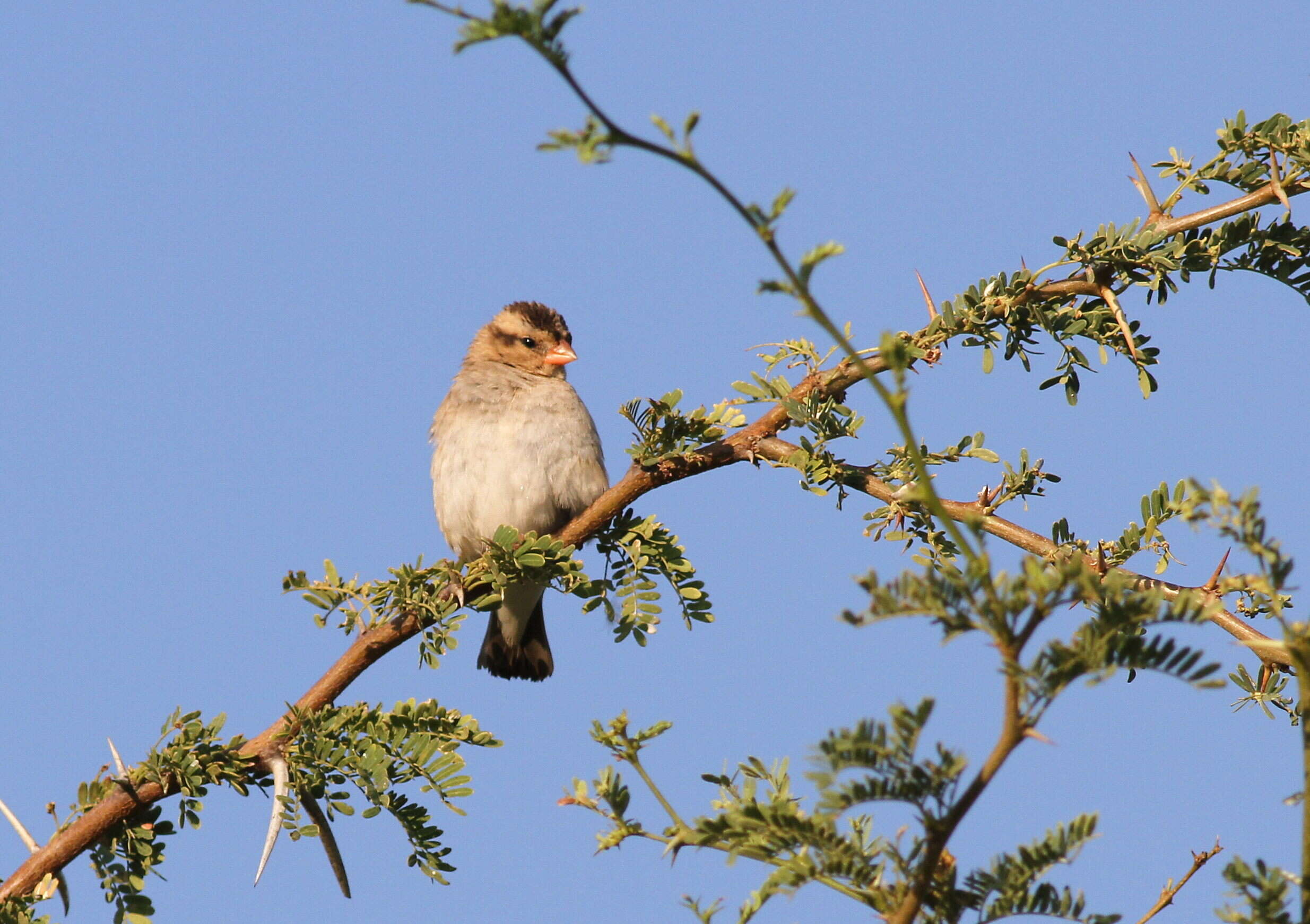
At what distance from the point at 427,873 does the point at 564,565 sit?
94cm

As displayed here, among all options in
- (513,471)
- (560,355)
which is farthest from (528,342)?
(513,471)

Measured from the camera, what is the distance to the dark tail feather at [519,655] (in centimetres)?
673

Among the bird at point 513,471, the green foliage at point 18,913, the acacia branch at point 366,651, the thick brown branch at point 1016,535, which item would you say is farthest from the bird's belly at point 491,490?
the green foliage at point 18,913

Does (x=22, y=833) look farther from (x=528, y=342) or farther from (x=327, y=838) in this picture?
(x=528, y=342)

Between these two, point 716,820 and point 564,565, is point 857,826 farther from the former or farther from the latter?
point 564,565

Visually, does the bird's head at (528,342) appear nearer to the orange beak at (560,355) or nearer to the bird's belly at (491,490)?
the orange beak at (560,355)

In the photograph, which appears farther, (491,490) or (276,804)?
(491,490)

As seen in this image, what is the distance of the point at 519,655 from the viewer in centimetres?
675

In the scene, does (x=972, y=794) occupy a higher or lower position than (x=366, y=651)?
lower

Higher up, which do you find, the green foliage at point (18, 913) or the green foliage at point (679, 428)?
the green foliage at point (679, 428)

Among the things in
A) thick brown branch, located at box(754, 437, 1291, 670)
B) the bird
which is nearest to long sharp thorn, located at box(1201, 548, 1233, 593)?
thick brown branch, located at box(754, 437, 1291, 670)

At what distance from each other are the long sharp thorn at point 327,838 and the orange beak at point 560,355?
13.9 feet

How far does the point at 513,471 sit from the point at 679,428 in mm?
2497

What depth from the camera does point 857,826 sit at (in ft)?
7.13
